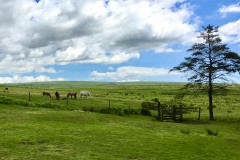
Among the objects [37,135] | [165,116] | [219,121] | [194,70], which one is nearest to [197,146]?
[37,135]

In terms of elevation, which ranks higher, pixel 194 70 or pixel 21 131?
pixel 194 70

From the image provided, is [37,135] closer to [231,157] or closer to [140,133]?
[140,133]

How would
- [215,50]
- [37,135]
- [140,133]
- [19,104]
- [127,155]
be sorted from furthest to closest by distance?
[215,50], [19,104], [140,133], [37,135], [127,155]

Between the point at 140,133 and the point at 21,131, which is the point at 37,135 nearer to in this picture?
the point at 21,131

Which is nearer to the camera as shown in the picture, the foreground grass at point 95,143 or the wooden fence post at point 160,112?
the foreground grass at point 95,143

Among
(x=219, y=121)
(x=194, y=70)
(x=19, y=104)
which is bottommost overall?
(x=219, y=121)

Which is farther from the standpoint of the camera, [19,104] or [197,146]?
[19,104]

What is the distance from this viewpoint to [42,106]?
47375 millimetres

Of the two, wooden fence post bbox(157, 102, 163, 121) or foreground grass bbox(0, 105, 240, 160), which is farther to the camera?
wooden fence post bbox(157, 102, 163, 121)

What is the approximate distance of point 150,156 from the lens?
2070 centimetres

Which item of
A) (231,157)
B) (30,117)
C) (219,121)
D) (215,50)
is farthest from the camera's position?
(215,50)

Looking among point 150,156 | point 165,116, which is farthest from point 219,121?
point 150,156

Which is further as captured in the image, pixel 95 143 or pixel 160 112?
pixel 160 112

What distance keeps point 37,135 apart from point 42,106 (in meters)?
23.8
